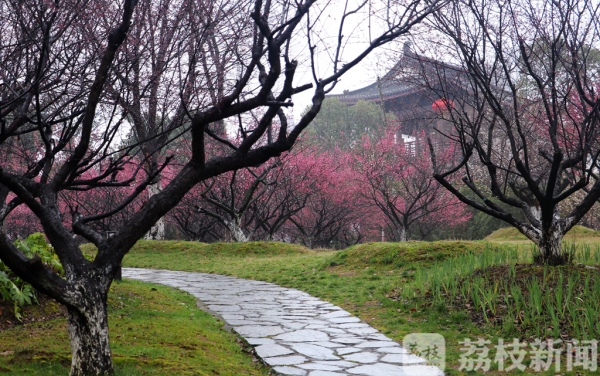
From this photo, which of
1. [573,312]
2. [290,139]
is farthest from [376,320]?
[290,139]

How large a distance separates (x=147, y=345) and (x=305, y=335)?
169 centimetres

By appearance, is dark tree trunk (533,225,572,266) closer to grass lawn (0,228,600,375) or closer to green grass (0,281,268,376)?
grass lawn (0,228,600,375)

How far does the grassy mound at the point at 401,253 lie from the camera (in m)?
9.19

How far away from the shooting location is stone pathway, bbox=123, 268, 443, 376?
3861mm

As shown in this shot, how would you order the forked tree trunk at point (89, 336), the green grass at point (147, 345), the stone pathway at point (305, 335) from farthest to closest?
1. the stone pathway at point (305, 335)
2. the green grass at point (147, 345)
3. the forked tree trunk at point (89, 336)

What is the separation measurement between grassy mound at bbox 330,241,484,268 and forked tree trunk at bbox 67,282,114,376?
694cm

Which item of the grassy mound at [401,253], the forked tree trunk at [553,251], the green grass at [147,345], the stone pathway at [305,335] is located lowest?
the stone pathway at [305,335]

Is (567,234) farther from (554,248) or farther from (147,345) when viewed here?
(147,345)

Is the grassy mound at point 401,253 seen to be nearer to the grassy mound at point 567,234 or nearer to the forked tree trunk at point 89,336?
the grassy mound at point 567,234

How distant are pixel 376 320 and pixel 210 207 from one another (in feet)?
44.4

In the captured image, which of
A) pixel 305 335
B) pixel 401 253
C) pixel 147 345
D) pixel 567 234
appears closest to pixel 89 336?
pixel 147 345

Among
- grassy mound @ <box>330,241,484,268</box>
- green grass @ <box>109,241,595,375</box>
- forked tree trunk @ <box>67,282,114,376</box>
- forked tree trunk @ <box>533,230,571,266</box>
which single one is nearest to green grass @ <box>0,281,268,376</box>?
forked tree trunk @ <box>67,282,114,376</box>

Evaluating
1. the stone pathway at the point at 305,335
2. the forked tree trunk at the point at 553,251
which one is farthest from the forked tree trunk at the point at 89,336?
the forked tree trunk at the point at 553,251

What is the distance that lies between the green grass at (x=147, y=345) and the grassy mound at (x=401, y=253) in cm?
470
